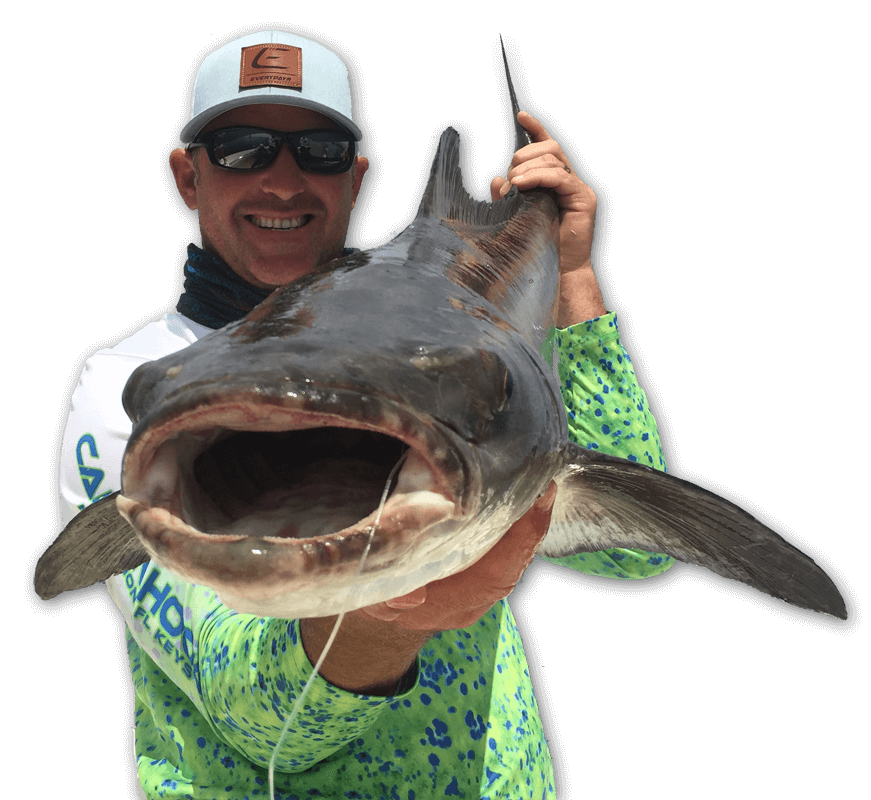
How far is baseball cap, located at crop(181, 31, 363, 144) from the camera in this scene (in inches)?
112

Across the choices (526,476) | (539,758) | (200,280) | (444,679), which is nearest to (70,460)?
(200,280)

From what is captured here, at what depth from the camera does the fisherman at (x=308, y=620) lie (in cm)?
181

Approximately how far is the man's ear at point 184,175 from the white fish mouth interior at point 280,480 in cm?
192

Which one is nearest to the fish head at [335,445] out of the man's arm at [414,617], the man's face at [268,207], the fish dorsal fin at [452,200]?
the man's arm at [414,617]

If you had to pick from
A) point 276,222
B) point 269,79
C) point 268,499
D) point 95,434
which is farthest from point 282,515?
point 269,79

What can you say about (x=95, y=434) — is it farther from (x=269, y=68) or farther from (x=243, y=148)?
(x=269, y=68)

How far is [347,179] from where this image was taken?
3.04 meters

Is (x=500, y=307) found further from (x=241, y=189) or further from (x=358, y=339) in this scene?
(x=241, y=189)

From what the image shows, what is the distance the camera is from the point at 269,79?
2854 mm

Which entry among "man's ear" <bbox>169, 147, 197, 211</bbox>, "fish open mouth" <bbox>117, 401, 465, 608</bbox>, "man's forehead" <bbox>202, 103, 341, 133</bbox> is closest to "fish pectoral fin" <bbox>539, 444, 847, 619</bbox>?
"fish open mouth" <bbox>117, 401, 465, 608</bbox>

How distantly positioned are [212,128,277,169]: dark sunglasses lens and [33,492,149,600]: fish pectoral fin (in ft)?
4.83

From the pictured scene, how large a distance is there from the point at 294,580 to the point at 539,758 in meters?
1.78

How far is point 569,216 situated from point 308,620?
204 centimetres

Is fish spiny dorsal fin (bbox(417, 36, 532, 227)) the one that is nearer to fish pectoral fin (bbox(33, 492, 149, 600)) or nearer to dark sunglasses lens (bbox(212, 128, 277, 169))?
dark sunglasses lens (bbox(212, 128, 277, 169))
